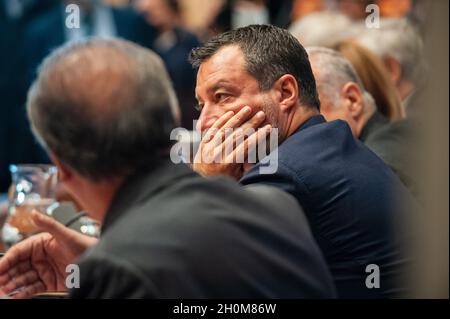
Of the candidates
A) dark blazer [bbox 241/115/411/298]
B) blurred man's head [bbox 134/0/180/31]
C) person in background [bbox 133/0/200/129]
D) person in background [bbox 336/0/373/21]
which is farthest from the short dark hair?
blurred man's head [bbox 134/0/180/31]

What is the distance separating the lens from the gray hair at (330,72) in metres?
2.76

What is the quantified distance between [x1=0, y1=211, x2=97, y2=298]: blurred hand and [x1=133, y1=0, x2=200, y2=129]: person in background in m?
4.27

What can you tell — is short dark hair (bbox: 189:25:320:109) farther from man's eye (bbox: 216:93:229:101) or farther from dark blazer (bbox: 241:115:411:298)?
dark blazer (bbox: 241:115:411:298)

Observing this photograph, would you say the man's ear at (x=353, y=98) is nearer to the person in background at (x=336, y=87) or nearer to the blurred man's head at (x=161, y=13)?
the person in background at (x=336, y=87)

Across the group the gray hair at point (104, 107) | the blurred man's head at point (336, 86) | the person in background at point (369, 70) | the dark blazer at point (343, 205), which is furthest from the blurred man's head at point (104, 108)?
the person in background at point (369, 70)

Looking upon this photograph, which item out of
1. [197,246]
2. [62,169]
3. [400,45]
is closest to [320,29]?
[400,45]

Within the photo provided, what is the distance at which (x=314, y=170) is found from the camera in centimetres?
198

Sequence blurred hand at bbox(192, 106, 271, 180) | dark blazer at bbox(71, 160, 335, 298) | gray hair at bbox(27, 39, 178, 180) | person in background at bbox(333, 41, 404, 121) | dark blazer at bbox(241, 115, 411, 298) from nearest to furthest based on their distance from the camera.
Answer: dark blazer at bbox(71, 160, 335, 298) → gray hair at bbox(27, 39, 178, 180) → dark blazer at bbox(241, 115, 411, 298) → blurred hand at bbox(192, 106, 271, 180) → person in background at bbox(333, 41, 404, 121)

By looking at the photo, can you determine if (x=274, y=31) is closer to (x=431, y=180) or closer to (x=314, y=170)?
(x=314, y=170)

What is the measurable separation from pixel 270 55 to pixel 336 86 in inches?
25.5

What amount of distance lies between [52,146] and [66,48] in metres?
0.17

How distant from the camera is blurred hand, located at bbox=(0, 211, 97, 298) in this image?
72.1 inches

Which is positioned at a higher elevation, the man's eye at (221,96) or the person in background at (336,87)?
the man's eye at (221,96)
